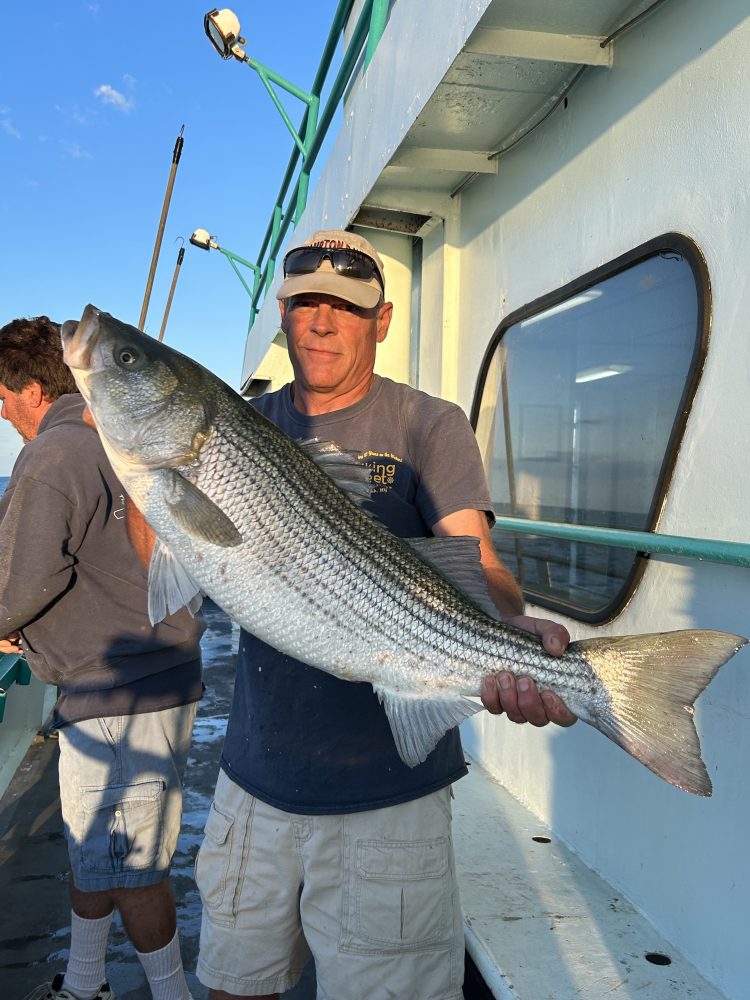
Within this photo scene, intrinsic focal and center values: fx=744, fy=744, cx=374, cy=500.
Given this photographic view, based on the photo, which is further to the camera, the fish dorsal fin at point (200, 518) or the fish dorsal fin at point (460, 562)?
the fish dorsal fin at point (460, 562)

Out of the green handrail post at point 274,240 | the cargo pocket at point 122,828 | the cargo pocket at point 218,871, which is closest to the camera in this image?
the cargo pocket at point 218,871

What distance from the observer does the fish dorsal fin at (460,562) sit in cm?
227

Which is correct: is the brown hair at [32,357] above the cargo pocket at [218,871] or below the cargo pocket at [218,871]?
above

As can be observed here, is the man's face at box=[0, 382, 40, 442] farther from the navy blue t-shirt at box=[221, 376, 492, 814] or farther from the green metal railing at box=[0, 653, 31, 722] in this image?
the green metal railing at box=[0, 653, 31, 722]

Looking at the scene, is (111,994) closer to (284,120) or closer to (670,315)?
(670,315)

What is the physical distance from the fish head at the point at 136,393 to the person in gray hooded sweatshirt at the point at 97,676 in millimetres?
632

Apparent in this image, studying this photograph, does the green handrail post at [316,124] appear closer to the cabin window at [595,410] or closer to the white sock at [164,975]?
the cabin window at [595,410]

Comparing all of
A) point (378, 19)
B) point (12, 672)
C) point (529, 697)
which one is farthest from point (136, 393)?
point (378, 19)

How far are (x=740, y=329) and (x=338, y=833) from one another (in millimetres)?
2133

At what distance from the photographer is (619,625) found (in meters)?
3.16

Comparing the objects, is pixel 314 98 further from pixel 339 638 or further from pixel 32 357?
pixel 339 638

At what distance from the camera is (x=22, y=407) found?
11.9 ft

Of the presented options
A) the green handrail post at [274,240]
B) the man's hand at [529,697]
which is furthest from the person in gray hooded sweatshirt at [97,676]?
the green handrail post at [274,240]

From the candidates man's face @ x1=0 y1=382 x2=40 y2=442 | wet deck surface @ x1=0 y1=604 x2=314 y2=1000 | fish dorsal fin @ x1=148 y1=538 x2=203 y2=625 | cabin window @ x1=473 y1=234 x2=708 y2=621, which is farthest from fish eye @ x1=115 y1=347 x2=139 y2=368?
wet deck surface @ x1=0 y1=604 x2=314 y2=1000
